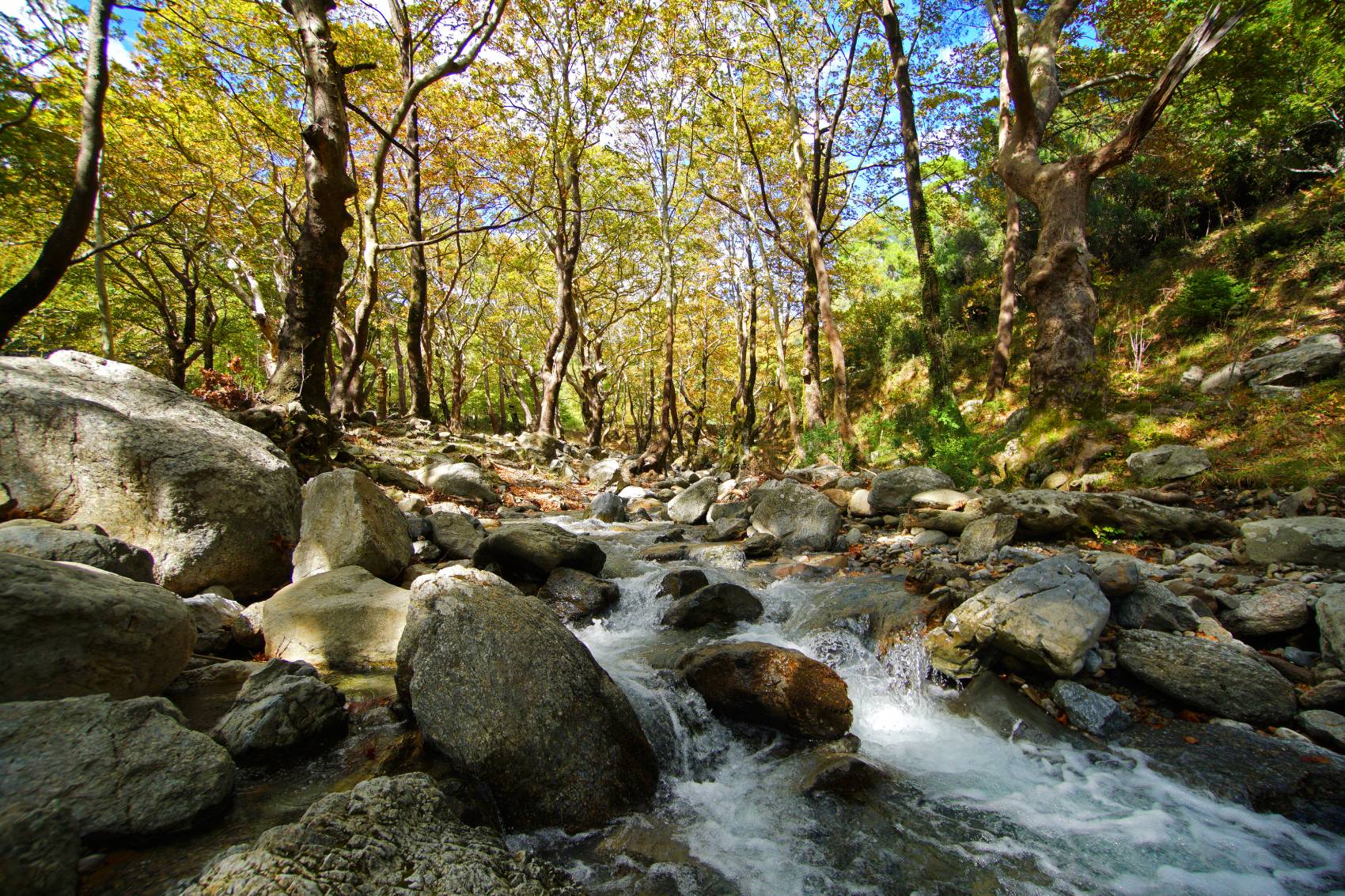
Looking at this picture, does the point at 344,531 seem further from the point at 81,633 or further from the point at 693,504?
the point at 693,504

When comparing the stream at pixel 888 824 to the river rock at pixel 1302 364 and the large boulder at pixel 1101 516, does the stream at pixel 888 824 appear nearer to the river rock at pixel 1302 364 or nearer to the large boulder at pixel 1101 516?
the large boulder at pixel 1101 516

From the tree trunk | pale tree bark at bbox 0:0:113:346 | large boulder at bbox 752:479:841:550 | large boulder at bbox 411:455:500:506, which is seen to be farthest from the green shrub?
pale tree bark at bbox 0:0:113:346

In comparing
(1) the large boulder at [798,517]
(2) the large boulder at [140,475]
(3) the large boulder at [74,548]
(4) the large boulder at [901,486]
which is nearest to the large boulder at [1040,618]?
(1) the large boulder at [798,517]

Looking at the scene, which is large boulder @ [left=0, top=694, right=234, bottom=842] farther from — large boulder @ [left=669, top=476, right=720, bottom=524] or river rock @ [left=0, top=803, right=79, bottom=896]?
large boulder @ [left=669, top=476, right=720, bottom=524]

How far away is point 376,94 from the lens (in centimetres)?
1498

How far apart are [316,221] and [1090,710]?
9726mm

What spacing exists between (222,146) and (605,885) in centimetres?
2189

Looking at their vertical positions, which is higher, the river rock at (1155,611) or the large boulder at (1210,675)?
the river rock at (1155,611)

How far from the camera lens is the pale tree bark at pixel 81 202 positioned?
5.99 metres

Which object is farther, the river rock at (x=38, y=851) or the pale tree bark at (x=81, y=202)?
the pale tree bark at (x=81, y=202)

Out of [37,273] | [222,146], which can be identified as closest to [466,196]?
[222,146]

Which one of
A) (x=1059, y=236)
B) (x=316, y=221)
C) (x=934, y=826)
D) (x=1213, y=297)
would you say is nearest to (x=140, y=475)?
(x=316, y=221)

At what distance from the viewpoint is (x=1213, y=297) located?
11.2 metres

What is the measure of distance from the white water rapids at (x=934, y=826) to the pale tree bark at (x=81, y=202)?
26.4ft
